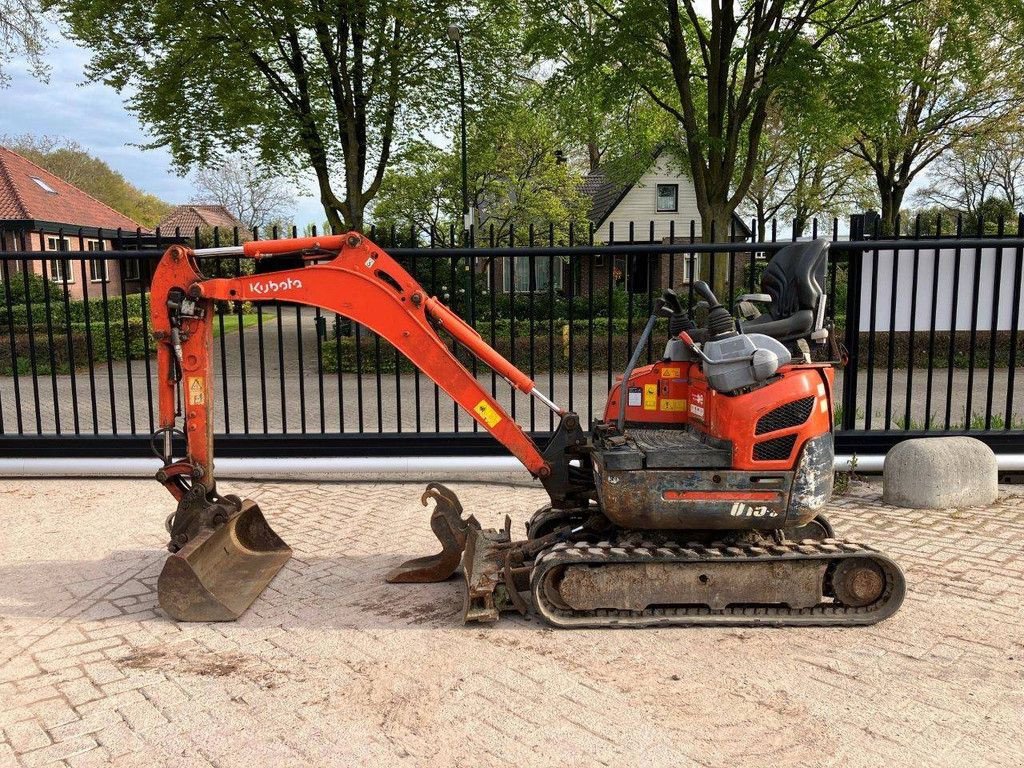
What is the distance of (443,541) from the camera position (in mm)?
4953

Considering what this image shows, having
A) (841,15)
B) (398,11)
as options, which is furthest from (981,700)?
(398,11)

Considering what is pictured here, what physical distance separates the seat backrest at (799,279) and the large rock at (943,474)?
2.66 metres

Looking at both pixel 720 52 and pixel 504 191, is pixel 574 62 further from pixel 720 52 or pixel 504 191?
pixel 504 191

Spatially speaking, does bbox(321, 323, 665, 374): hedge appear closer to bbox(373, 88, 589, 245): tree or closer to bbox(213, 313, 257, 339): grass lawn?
bbox(213, 313, 257, 339): grass lawn

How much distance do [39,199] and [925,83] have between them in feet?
116

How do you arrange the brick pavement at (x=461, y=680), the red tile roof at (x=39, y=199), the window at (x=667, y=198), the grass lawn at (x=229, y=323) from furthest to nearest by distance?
1. the window at (x=667, y=198)
2. the red tile roof at (x=39, y=199)
3. the grass lawn at (x=229, y=323)
4. the brick pavement at (x=461, y=680)

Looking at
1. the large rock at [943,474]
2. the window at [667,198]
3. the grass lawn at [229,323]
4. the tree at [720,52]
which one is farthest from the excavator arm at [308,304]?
the window at [667,198]

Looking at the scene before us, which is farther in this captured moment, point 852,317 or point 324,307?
point 852,317

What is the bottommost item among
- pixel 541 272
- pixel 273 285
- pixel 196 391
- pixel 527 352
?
pixel 527 352

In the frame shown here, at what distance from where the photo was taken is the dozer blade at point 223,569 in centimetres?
446

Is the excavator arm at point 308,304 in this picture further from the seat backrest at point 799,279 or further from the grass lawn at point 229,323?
the seat backrest at point 799,279

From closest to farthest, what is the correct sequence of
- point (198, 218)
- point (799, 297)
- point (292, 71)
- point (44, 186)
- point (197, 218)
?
point (799, 297) → point (292, 71) → point (44, 186) → point (198, 218) → point (197, 218)

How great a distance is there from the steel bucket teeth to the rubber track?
788 millimetres

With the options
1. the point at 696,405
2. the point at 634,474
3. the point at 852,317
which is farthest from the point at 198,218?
the point at 634,474
